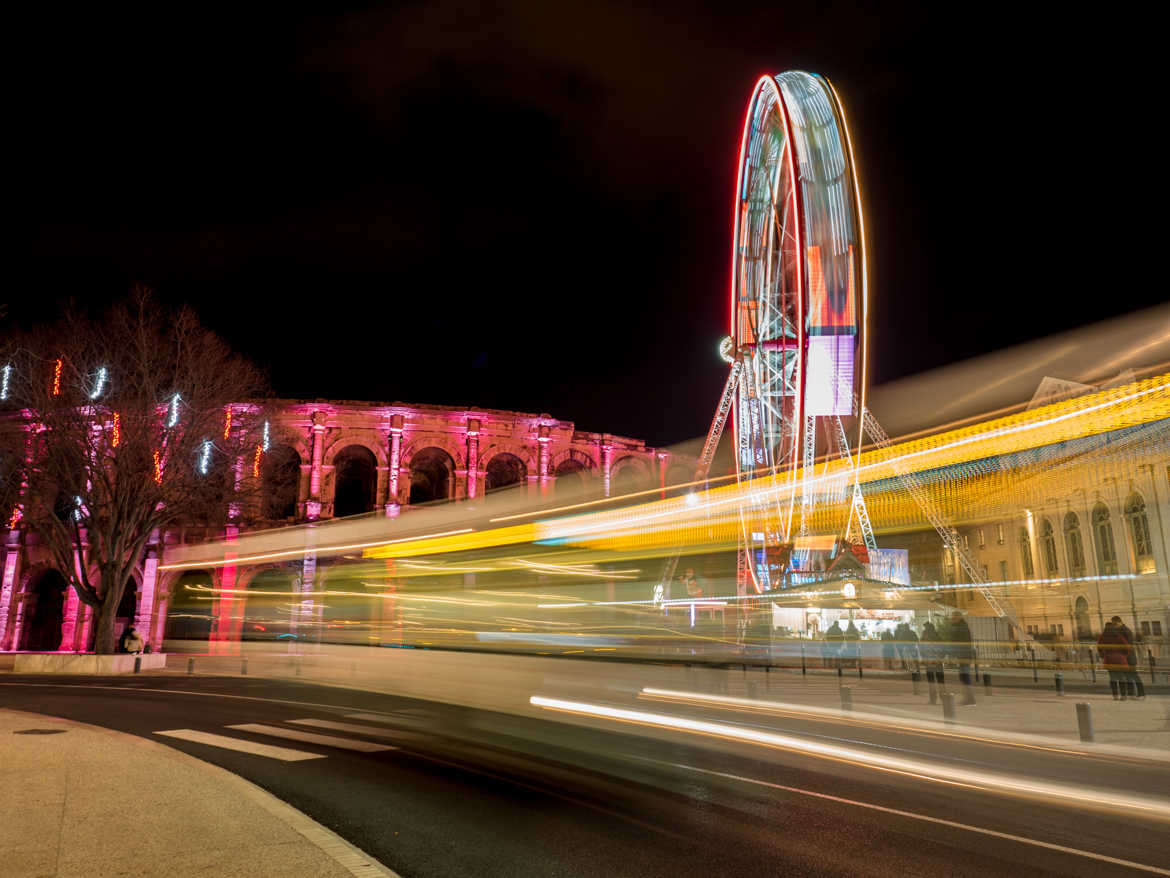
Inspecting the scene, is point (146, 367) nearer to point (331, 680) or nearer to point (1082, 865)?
point (331, 680)

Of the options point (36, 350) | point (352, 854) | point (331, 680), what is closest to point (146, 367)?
point (36, 350)

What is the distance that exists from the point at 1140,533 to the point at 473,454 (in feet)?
153

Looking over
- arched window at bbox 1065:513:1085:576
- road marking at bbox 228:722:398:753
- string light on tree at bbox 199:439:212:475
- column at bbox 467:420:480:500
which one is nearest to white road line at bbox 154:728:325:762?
road marking at bbox 228:722:398:753

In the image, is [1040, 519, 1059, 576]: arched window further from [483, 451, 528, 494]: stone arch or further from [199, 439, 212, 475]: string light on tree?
[483, 451, 528, 494]: stone arch

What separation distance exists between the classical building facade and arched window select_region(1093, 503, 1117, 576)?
3417 centimetres

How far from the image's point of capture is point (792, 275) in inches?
965

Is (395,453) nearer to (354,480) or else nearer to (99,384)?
(354,480)

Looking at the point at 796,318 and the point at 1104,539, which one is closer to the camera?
the point at 796,318

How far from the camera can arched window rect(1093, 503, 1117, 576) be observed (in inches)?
733

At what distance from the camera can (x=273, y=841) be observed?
5.64 meters

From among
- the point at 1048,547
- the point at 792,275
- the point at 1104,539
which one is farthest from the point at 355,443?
the point at 1104,539

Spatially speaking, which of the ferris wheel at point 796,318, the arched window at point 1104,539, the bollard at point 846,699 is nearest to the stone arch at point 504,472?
the ferris wheel at point 796,318

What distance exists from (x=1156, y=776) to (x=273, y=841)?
10116 mm

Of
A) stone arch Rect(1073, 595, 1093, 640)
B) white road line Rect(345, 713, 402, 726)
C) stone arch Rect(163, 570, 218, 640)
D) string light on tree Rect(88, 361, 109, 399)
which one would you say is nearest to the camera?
white road line Rect(345, 713, 402, 726)
